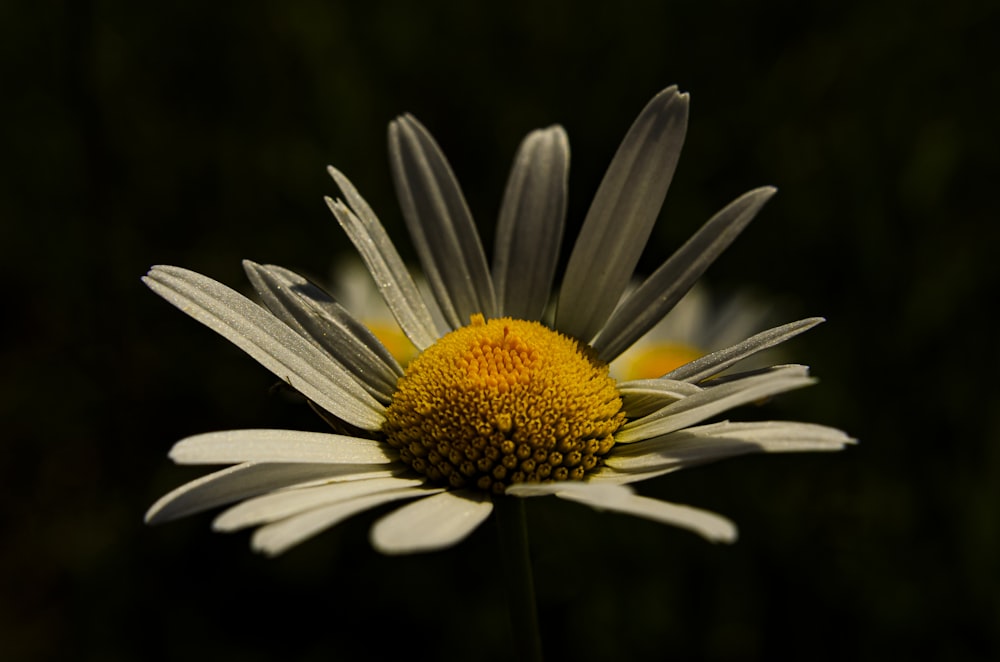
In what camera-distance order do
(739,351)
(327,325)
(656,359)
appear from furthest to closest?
(656,359)
(327,325)
(739,351)

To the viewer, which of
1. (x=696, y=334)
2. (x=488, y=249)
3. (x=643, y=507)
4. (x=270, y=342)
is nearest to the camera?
(x=643, y=507)

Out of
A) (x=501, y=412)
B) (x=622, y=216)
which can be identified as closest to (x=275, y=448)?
(x=501, y=412)

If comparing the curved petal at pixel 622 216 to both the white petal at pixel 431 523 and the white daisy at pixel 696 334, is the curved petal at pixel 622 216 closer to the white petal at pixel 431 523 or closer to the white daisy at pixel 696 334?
the white petal at pixel 431 523

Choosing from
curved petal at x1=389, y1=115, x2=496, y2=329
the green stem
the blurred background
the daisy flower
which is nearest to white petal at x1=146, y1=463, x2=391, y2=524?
the daisy flower

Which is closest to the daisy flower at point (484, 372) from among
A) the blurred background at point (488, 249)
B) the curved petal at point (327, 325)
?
the curved petal at point (327, 325)

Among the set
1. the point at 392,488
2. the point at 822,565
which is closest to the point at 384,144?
the point at 822,565

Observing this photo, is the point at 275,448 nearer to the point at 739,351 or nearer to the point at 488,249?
the point at 739,351
